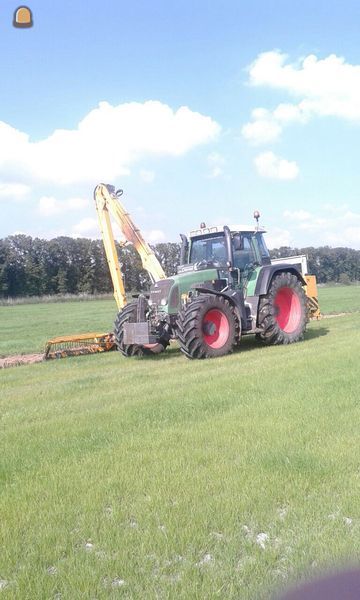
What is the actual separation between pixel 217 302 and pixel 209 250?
1.95 m

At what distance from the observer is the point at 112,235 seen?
13461 millimetres

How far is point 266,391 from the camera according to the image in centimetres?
683

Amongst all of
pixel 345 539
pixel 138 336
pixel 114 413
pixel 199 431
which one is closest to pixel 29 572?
pixel 345 539

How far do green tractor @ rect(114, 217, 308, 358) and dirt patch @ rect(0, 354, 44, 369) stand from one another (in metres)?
2.06

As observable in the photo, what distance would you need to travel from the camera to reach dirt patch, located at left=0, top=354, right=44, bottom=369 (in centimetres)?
1222

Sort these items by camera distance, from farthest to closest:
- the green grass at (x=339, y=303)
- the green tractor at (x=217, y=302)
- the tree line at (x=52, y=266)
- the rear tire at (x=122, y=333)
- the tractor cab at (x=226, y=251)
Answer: the tree line at (x=52, y=266)
the green grass at (x=339, y=303)
the tractor cab at (x=226, y=251)
the rear tire at (x=122, y=333)
the green tractor at (x=217, y=302)

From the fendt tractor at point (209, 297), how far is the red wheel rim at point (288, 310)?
2 centimetres

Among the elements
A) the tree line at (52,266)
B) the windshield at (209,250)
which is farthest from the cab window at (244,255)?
the tree line at (52,266)

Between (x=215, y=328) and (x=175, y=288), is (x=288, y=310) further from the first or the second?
(x=175, y=288)

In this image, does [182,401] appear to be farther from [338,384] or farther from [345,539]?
[345,539]

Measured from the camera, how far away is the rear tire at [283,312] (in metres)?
12.0

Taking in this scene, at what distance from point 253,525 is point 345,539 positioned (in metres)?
0.53

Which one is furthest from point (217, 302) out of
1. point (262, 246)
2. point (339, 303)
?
point (339, 303)

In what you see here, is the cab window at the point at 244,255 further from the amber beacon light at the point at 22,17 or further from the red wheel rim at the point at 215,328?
the amber beacon light at the point at 22,17
